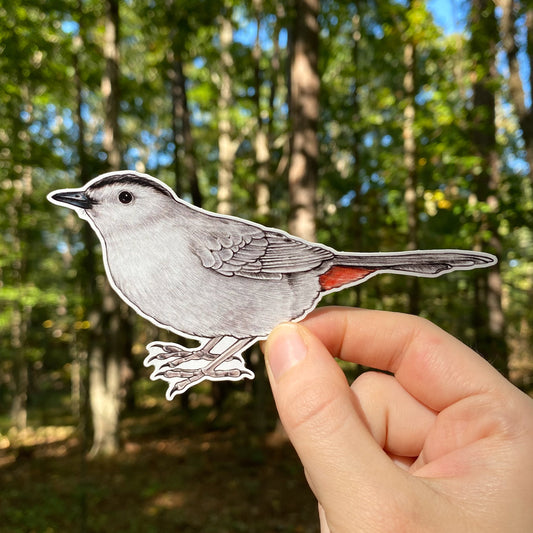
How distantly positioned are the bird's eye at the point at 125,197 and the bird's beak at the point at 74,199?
11 cm

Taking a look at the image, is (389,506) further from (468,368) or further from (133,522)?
(133,522)

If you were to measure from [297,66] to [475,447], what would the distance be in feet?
14.3

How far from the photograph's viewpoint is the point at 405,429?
1718mm

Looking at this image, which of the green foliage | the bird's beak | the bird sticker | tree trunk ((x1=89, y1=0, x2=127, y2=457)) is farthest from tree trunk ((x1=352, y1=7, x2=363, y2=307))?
the bird's beak

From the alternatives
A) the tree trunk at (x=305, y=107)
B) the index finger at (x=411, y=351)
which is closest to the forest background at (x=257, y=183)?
the tree trunk at (x=305, y=107)

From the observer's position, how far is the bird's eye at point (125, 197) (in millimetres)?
1448

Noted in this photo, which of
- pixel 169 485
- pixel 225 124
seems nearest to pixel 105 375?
pixel 169 485

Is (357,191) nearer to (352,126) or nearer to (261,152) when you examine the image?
(352,126)

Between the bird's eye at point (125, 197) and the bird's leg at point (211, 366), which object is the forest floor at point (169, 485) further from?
the bird's eye at point (125, 197)

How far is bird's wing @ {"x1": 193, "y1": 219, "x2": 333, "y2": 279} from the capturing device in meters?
1.44

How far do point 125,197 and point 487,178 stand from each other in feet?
18.8

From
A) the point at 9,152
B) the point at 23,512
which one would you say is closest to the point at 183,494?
the point at 23,512

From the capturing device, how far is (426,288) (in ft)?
28.0

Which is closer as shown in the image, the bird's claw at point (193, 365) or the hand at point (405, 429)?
the hand at point (405, 429)
